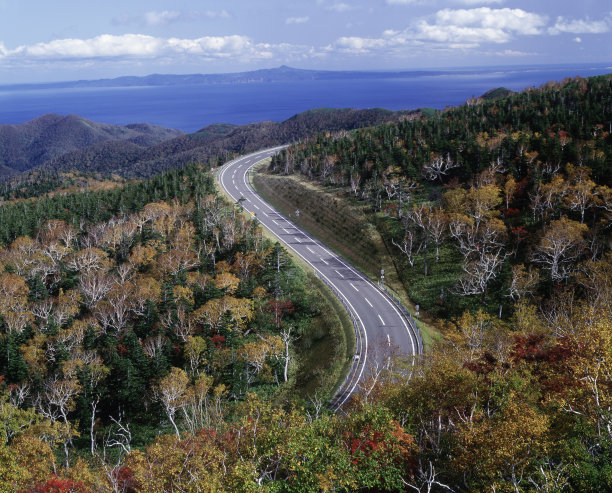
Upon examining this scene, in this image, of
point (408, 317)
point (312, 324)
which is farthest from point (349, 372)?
point (312, 324)

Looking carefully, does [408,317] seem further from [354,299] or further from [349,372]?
[349,372]

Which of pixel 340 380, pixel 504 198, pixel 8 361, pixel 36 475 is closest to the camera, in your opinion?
pixel 36 475

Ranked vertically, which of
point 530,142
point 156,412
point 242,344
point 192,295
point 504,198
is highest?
point 530,142

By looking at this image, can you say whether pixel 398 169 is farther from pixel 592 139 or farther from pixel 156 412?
pixel 156 412

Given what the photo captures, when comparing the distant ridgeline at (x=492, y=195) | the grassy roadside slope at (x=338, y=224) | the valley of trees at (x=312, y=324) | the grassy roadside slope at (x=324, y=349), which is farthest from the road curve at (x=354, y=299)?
the distant ridgeline at (x=492, y=195)

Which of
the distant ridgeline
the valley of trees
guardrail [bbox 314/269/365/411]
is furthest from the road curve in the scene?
the distant ridgeline

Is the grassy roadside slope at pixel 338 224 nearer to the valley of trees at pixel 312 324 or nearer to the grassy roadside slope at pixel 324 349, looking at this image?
the valley of trees at pixel 312 324

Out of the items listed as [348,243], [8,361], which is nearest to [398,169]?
[348,243]
